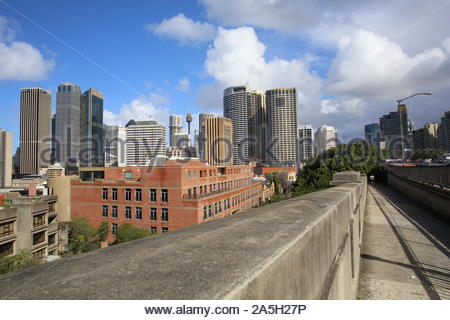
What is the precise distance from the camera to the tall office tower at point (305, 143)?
493ft

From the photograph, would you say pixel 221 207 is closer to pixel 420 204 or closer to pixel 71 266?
pixel 420 204

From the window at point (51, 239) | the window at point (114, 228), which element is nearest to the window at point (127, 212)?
the window at point (114, 228)

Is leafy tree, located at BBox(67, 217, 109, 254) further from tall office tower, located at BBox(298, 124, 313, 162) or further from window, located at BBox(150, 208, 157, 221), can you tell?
tall office tower, located at BBox(298, 124, 313, 162)

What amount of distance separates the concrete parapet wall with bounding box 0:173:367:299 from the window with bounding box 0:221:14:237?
102ft

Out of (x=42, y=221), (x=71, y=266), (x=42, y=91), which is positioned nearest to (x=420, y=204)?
(x=71, y=266)

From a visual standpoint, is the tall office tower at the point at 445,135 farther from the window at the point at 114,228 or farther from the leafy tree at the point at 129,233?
the window at the point at 114,228

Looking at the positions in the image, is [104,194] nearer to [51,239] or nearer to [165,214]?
[51,239]

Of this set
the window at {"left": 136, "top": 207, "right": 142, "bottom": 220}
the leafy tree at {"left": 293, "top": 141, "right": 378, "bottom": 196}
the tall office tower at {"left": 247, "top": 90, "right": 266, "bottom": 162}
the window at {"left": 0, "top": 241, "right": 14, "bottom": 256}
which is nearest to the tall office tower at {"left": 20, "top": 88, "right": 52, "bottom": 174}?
the tall office tower at {"left": 247, "top": 90, "right": 266, "bottom": 162}

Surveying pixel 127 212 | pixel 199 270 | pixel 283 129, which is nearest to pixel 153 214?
pixel 127 212

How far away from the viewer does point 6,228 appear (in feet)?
83.5

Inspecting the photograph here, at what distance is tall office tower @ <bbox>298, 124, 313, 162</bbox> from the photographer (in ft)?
493

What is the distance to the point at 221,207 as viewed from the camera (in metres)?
38.3

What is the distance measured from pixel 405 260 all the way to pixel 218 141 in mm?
155030
